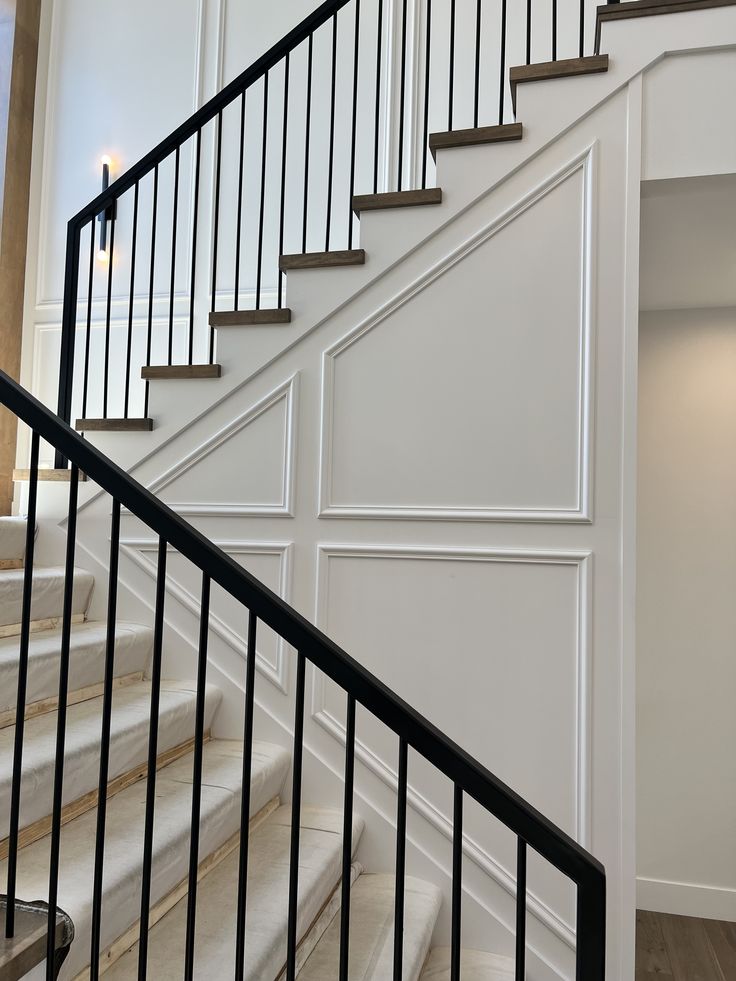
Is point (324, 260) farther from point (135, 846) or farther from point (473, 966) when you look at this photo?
point (473, 966)

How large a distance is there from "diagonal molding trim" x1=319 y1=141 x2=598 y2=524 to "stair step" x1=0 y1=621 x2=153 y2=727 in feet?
2.47

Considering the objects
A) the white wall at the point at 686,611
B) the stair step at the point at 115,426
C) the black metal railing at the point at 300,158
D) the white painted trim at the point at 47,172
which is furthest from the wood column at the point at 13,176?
the white wall at the point at 686,611

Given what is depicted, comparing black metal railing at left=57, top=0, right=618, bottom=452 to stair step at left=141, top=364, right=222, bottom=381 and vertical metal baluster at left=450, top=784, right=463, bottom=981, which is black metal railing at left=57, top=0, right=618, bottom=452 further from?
vertical metal baluster at left=450, top=784, right=463, bottom=981

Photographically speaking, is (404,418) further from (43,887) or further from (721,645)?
(721,645)

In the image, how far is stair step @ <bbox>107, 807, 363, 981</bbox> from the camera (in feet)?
5.03

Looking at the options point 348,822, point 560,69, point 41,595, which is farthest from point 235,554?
point 560,69

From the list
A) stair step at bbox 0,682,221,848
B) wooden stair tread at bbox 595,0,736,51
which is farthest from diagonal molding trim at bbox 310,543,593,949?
wooden stair tread at bbox 595,0,736,51

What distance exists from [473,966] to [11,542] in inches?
75.0

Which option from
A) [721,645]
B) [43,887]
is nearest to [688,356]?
[721,645]

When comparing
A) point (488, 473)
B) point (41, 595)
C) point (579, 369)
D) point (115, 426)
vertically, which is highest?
point (579, 369)

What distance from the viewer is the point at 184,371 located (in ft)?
8.43

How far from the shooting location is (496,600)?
2.27m

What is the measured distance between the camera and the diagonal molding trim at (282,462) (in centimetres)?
247

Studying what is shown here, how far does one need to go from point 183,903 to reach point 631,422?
5.77 ft
